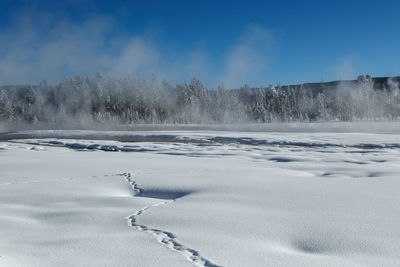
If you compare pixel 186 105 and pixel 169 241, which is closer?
pixel 169 241

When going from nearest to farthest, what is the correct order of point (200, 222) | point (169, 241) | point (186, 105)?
point (169, 241) < point (200, 222) < point (186, 105)

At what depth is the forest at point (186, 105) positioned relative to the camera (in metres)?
77.9

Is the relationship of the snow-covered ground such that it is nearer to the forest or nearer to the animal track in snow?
the animal track in snow

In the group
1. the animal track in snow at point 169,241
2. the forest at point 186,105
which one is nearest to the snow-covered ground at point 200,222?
the animal track in snow at point 169,241

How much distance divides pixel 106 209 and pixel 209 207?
46.5 inches

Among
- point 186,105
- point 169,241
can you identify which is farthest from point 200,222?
point 186,105

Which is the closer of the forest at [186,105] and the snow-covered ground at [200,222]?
the snow-covered ground at [200,222]

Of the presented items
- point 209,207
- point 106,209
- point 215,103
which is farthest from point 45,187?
point 215,103

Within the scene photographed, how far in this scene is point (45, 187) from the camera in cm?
552

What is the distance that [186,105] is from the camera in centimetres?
7975

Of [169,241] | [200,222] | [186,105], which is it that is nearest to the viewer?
[169,241]

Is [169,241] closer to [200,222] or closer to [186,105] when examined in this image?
[200,222]

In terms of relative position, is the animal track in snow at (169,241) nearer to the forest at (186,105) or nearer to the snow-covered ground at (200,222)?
the snow-covered ground at (200,222)

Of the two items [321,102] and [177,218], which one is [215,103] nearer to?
[321,102]
